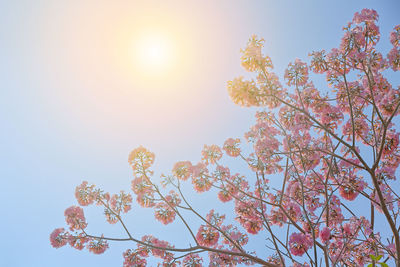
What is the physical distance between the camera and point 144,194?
6695 mm

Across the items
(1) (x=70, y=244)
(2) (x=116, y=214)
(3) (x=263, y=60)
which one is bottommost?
(1) (x=70, y=244)

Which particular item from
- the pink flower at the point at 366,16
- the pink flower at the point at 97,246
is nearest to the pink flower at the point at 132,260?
the pink flower at the point at 97,246

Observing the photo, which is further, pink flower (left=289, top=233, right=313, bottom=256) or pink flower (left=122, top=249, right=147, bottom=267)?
pink flower (left=122, top=249, right=147, bottom=267)

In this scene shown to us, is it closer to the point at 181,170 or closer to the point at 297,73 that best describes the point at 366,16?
the point at 297,73

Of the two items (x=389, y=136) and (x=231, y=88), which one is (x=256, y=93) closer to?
(x=231, y=88)

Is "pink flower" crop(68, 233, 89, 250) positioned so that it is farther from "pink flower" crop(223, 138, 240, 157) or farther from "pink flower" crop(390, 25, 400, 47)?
"pink flower" crop(390, 25, 400, 47)

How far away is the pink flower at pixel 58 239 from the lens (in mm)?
6605

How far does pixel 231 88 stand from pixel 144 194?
3551 millimetres

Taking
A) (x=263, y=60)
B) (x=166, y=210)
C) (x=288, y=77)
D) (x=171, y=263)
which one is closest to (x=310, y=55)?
(x=288, y=77)

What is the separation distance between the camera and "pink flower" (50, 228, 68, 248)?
6605 millimetres

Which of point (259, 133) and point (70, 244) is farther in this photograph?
point (259, 133)

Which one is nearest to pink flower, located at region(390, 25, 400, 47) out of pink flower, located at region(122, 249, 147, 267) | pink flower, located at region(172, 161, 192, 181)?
pink flower, located at region(172, 161, 192, 181)

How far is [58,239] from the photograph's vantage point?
21.7 ft

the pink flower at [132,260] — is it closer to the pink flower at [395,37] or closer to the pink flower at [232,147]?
the pink flower at [232,147]
